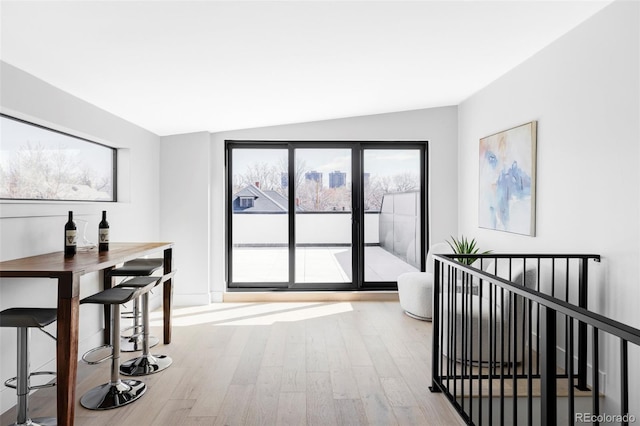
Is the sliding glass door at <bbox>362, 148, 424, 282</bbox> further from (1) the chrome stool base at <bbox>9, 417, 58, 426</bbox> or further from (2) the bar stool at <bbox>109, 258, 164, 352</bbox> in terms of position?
(1) the chrome stool base at <bbox>9, 417, 58, 426</bbox>

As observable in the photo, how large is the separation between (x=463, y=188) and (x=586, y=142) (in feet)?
7.32

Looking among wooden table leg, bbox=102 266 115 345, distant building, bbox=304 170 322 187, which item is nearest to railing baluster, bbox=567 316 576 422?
wooden table leg, bbox=102 266 115 345

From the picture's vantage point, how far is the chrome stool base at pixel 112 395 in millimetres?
2508

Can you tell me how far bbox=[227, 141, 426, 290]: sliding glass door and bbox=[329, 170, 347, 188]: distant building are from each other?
Result: 13 mm

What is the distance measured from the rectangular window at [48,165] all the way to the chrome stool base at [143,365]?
1433mm

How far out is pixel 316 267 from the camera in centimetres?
537

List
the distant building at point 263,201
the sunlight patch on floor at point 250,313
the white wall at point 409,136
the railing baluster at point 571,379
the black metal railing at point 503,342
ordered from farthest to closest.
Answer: the distant building at point 263,201
the white wall at point 409,136
the sunlight patch on floor at point 250,313
the black metal railing at point 503,342
the railing baluster at point 571,379

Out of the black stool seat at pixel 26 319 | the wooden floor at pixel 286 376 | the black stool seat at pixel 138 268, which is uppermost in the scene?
the black stool seat at pixel 138 268

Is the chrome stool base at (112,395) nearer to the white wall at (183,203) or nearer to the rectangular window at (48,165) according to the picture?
the rectangular window at (48,165)

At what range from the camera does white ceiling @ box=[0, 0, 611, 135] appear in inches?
86.4

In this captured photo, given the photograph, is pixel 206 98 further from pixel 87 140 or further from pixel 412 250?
pixel 412 250

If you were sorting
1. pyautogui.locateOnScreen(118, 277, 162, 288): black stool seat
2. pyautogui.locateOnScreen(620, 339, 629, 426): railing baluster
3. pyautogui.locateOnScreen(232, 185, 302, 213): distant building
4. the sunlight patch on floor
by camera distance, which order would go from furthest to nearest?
pyautogui.locateOnScreen(232, 185, 302, 213): distant building, the sunlight patch on floor, pyautogui.locateOnScreen(118, 277, 162, 288): black stool seat, pyautogui.locateOnScreen(620, 339, 629, 426): railing baluster

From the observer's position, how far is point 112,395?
2561 millimetres

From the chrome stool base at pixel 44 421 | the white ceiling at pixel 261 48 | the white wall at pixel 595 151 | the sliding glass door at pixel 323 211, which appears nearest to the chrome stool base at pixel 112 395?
the chrome stool base at pixel 44 421
